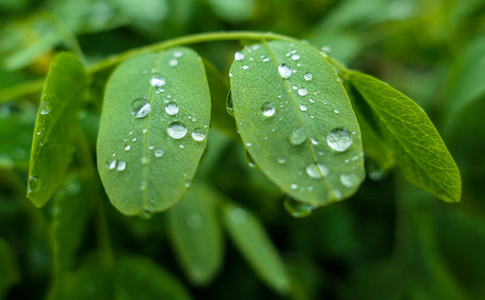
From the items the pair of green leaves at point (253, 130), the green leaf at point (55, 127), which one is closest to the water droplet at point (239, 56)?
the pair of green leaves at point (253, 130)

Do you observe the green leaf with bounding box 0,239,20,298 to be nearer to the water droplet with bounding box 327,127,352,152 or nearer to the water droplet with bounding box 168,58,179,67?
the water droplet with bounding box 168,58,179,67

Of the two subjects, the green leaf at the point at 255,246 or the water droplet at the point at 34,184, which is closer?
the water droplet at the point at 34,184

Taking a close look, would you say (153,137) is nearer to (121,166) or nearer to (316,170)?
(121,166)

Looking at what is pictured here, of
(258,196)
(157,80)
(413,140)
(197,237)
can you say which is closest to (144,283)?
(197,237)

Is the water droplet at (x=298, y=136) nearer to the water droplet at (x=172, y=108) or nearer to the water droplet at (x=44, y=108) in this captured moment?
the water droplet at (x=172, y=108)

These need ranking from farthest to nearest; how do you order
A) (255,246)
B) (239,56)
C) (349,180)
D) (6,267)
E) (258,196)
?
1. (258,196)
2. (255,246)
3. (6,267)
4. (239,56)
5. (349,180)

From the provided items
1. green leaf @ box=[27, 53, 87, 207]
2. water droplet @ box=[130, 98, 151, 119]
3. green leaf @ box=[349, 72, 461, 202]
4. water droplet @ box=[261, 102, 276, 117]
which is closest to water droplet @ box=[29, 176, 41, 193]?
green leaf @ box=[27, 53, 87, 207]

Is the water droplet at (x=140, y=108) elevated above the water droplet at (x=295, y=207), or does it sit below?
above
